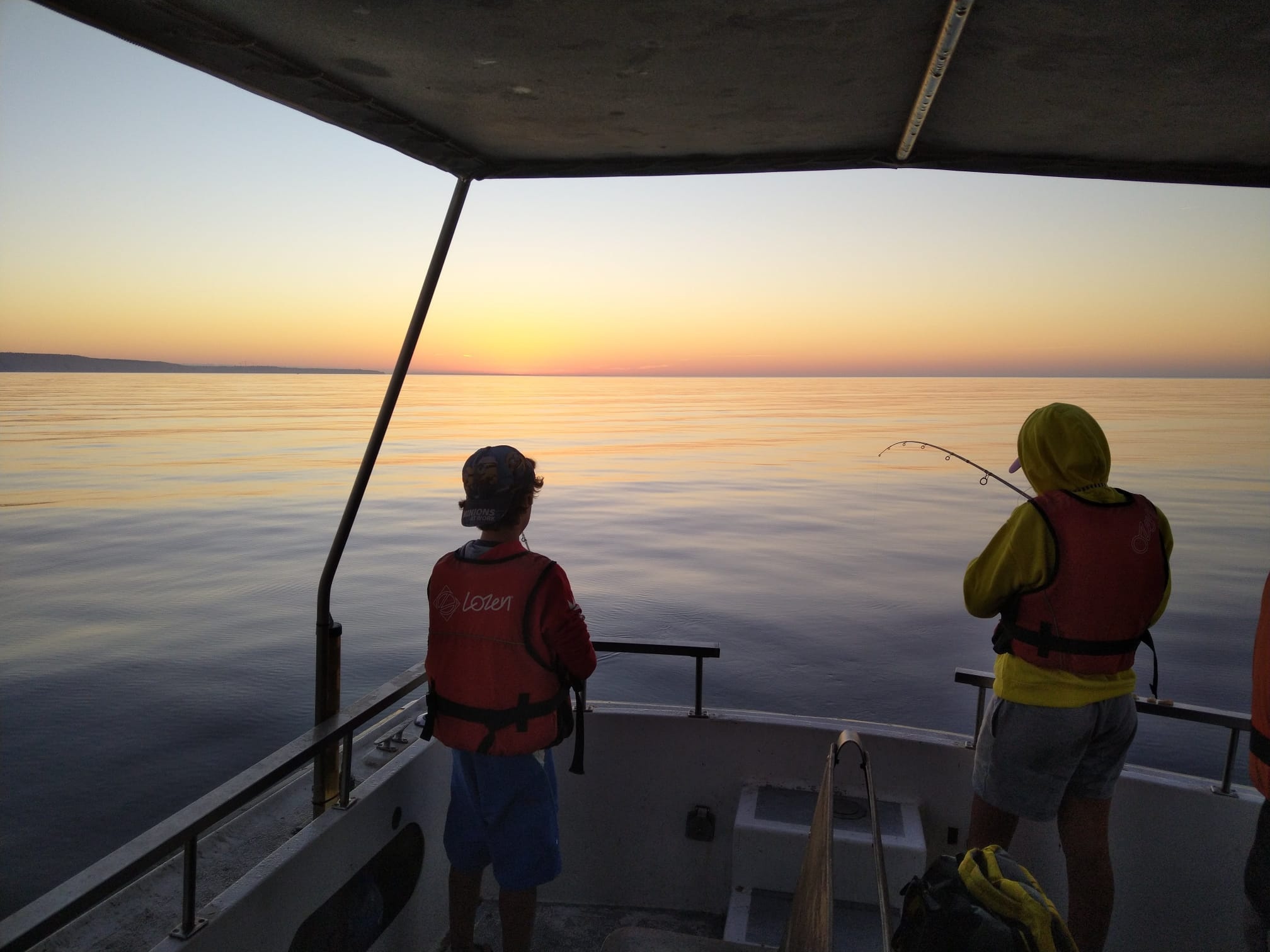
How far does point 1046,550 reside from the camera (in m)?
1.77

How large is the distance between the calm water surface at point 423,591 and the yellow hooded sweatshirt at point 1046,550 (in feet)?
26.5

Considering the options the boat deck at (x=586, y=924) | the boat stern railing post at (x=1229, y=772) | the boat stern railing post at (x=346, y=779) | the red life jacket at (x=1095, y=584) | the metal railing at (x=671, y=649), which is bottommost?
the boat deck at (x=586, y=924)

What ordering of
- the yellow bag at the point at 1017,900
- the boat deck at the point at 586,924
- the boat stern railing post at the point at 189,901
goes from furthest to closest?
the boat deck at the point at 586,924, the boat stern railing post at the point at 189,901, the yellow bag at the point at 1017,900

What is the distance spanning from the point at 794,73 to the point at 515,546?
1.17 metres

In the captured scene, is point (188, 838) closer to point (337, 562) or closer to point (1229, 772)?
point (337, 562)

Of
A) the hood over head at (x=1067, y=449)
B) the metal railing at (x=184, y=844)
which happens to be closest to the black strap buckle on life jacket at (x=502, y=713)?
the metal railing at (x=184, y=844)

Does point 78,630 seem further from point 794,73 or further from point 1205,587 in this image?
point 1205,587

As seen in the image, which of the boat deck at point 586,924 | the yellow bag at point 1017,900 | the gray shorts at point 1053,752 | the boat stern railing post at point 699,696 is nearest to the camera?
the yellow bag at point 1017,900

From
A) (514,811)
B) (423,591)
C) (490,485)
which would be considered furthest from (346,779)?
(423,591)

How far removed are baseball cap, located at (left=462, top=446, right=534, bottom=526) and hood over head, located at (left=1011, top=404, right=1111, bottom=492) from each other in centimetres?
113

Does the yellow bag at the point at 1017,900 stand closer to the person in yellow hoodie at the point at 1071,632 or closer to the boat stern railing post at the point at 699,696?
the person in yellow hoodie at the point at 1071,632

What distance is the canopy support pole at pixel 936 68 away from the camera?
142 centimetres

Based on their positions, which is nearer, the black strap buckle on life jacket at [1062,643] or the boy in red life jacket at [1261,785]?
the boy in red life jacket at [1261,785]

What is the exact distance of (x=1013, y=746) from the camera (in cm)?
185
